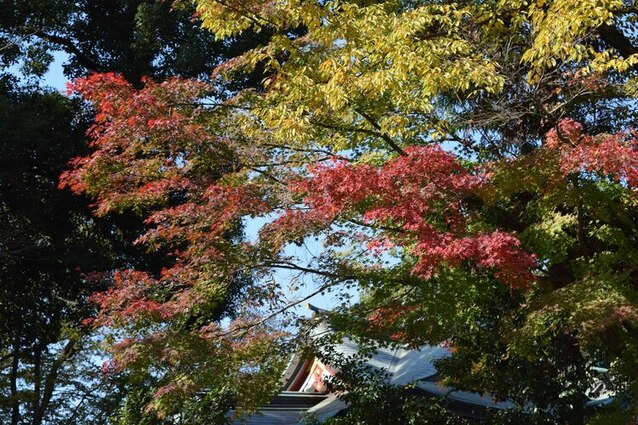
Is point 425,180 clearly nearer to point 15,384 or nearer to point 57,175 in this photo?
point 57,175

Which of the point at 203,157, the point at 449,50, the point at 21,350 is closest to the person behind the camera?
the point at 449,50

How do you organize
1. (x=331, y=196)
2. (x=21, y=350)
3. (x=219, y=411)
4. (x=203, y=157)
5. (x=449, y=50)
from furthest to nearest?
(x=21, y=350), (x=219, y=411), (x=203, y=157), (x=449, y=50), (x=331, y=196)

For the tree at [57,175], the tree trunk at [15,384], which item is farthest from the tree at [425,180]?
the tree trunk at [15,384]

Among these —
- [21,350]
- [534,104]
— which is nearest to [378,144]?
[534,104]

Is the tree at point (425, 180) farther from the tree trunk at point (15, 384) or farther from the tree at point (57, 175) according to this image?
the tree trunk at point (15, 384)

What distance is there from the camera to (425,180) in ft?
30.7

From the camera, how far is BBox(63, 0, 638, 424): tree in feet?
30.5

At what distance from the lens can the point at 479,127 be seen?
11250 millimetres

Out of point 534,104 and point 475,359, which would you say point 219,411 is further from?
point 534,104

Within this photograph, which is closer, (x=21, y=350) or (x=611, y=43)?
(x=611, y=43)

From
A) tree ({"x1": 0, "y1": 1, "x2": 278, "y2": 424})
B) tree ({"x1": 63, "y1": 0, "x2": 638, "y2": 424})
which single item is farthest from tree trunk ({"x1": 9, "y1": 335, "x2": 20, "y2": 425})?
tree ({"x1": 63, "y1": 0, "x2": 638, "y2": 424})

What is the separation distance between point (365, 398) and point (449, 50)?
5030 mm

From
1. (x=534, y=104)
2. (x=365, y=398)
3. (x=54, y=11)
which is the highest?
(x=54, y=11)

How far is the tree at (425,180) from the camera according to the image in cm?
929
